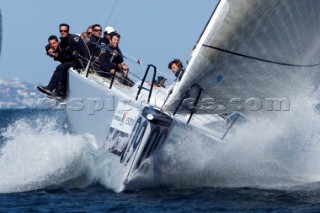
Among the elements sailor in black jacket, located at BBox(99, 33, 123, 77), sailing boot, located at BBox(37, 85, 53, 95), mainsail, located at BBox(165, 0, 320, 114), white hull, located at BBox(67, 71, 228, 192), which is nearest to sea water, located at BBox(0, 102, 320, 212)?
white hull, located at BBox(67, 71, 228, 192)

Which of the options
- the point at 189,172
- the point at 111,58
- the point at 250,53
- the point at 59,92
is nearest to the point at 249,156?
the point at 189,172

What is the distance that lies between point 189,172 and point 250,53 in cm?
184

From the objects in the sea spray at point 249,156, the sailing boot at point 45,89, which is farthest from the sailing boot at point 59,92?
the sea spray at point 249,156

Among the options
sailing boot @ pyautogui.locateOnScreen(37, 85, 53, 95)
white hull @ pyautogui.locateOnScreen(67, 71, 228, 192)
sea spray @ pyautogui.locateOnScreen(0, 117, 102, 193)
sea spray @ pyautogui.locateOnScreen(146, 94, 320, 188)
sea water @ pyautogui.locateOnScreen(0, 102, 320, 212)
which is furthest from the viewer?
sailing boot @ pyautogui.locateOnScreen(37, 85, 53, 95)

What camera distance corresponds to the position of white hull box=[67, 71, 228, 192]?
9.96 meters

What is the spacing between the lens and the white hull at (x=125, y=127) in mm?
9961

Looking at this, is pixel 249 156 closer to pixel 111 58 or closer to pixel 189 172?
pixel 189 172

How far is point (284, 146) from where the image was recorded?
11.3 metres

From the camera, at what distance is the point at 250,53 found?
9.82 metres

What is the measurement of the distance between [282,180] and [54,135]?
3276mm

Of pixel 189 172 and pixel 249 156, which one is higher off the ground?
pixel 249 156

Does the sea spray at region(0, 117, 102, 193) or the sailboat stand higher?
the sailboat

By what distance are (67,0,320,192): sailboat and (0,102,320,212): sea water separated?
219mm

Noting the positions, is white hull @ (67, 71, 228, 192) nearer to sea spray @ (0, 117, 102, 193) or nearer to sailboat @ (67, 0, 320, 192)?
sailboat @ (67, 0, 320, 192)
